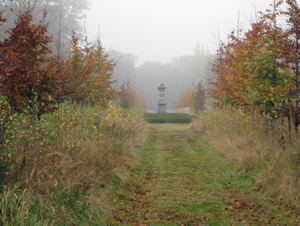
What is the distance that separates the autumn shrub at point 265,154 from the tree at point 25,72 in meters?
4.71

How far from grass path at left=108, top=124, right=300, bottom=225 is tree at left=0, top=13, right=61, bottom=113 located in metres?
2.67

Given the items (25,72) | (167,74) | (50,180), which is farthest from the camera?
(167,74)

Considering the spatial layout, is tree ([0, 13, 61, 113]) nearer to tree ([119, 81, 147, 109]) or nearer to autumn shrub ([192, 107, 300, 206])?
autumn shrub ([192, 107, 300, 206])

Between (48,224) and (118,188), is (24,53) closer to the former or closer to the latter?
(118,188)

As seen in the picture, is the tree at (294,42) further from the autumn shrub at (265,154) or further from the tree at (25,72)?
the tree at (25,72)

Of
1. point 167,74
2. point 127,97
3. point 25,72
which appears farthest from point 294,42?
point 167,74

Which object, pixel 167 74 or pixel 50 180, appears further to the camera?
pixel 167 74

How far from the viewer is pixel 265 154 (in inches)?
259

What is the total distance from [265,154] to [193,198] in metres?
2.50

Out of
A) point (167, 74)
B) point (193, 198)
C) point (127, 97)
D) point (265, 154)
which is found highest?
point (167, 74)

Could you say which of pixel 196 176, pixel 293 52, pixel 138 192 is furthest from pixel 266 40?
pixel 138 192

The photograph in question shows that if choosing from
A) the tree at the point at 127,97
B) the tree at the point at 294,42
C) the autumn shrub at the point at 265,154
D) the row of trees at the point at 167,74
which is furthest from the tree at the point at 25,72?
the row of trees at the point at 167,74

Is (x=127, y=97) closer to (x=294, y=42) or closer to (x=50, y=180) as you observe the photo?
(x=294, y=42)

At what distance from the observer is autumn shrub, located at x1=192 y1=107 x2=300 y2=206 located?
4930 millimetres
